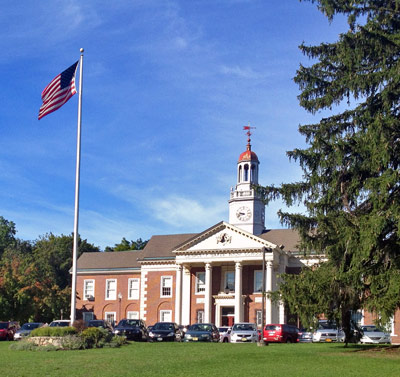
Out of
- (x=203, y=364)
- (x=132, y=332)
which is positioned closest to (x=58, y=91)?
(x=203, y=364)

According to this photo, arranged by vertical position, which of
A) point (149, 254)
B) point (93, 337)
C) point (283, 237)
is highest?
point (283, 237)

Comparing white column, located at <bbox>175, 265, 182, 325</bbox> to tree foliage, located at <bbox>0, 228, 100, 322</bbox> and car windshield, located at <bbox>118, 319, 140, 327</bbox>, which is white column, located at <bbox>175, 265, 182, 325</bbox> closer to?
tree foliage, located at <bbox>0, 228, 100, 322</bbox>

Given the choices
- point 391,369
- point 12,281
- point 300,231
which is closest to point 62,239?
point 12,281

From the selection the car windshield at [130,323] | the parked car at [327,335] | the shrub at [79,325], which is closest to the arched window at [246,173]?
the parked car at [327,335]

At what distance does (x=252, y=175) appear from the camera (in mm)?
65875

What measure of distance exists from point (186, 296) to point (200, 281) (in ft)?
7.50

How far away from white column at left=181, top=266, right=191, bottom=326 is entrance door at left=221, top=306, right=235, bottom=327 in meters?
3.40

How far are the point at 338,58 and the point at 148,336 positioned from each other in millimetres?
22446

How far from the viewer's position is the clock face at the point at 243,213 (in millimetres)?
64938

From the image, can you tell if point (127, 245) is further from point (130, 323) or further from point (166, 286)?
point (130, 323)

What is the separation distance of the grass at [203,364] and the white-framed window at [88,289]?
43263mm

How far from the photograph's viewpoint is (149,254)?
66.8m

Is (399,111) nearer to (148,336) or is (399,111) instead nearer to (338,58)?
(338,58)

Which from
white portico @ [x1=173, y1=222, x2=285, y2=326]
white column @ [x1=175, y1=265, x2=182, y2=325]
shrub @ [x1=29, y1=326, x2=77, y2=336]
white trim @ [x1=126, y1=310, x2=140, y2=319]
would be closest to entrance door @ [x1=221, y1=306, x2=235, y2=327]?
white portico @ [x1=173, y1=222, x2=285, y2=326]
